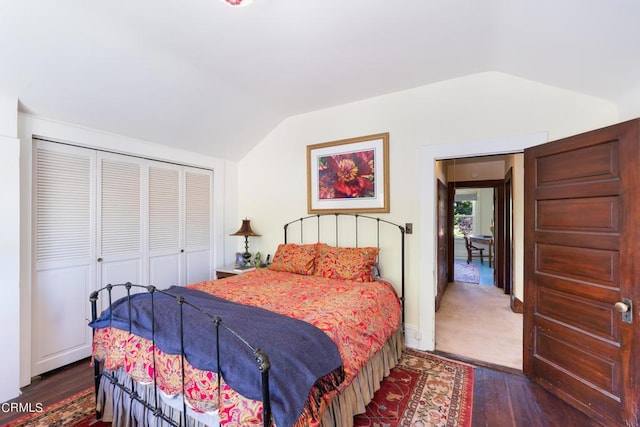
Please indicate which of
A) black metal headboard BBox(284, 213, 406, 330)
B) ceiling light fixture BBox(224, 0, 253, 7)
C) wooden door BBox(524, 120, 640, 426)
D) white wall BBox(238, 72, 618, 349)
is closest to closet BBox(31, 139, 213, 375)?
white wall BBox(238, 72, 618, 349)

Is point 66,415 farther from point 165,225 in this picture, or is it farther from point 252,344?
point 165,225

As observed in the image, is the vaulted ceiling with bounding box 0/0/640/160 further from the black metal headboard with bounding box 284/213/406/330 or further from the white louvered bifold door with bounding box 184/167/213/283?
the black metal headboard with bounding box 284/213/406/330

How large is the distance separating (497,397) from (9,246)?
3.98 m

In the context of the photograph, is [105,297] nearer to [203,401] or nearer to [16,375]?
[16,375]

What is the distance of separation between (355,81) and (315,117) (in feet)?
3.11

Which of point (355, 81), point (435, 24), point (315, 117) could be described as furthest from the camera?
point (315, 117)

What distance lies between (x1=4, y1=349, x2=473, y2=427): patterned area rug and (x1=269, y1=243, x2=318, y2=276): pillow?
1.33m

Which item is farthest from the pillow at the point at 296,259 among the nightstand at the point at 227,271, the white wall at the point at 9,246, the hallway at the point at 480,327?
the white wall at the point at 9,246

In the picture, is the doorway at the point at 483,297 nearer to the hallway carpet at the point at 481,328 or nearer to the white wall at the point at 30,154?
the hallway carpet at the point at 481,328

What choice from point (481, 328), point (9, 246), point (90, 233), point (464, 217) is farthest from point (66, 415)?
point (464, 217)

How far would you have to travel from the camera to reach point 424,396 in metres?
2.17

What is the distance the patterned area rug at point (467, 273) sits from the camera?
637 centimetres

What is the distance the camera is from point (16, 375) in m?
2.23

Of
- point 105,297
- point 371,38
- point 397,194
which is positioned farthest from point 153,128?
point 397,194
